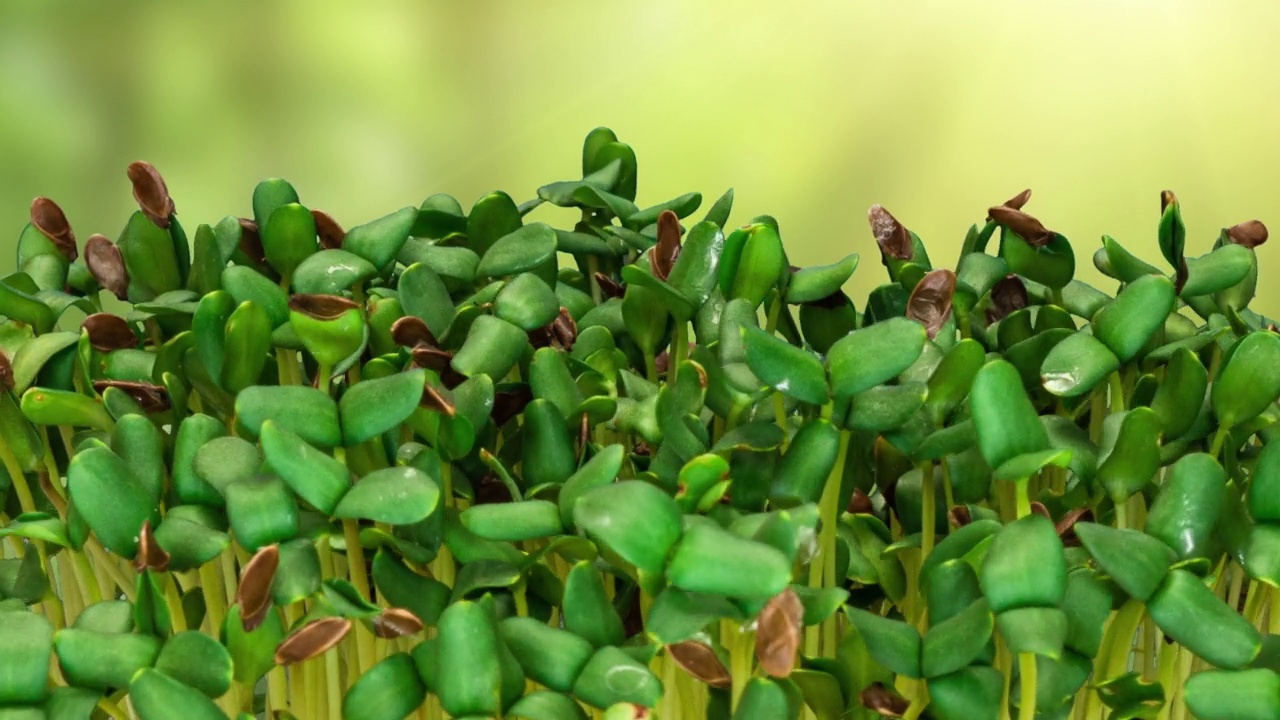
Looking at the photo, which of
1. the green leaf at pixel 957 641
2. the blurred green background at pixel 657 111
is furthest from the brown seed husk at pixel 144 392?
the blurred green background at pixel 657 111

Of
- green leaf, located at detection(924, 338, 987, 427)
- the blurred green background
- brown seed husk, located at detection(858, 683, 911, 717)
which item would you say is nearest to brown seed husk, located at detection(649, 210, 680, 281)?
green leaf, located at detection(924, 338, 987, 427)

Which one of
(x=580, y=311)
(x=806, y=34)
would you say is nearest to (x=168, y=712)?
(x=580, y=311)

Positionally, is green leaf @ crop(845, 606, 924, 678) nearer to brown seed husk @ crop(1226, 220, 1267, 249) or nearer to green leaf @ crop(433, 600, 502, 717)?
green leaf @ crop(433, 600, 502, 717)

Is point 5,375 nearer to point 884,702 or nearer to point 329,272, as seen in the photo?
point 329,272

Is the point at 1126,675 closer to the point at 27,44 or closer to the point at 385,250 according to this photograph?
the point at 385,250

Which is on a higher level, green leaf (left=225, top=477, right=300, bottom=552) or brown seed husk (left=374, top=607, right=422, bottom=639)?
green leaf (left=225, top=477, right=300, bottom=552)

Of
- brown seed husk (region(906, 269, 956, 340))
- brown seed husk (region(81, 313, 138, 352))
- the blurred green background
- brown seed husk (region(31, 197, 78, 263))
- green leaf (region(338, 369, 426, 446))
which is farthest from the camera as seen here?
the blurred green background

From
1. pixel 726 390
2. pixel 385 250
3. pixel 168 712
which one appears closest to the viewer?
pixel 168 712
